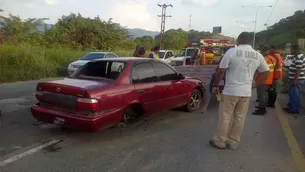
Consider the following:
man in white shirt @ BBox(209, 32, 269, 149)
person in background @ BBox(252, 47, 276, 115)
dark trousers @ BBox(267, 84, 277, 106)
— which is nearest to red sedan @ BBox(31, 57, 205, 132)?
man in white shirt @ BBox(209, 32, 269, 149)

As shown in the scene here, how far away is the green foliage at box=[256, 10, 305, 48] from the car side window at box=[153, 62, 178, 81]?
6408 cm

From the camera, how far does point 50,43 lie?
92.1 ft

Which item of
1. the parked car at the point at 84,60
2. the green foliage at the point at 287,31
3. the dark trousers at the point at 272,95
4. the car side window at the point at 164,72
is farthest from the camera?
the green foliage at the point at 287,31

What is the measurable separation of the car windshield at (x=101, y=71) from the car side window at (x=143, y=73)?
27 cm

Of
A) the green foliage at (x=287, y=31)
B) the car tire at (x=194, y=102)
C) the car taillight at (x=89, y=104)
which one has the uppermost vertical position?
the green foliage at (x=287, y=31)

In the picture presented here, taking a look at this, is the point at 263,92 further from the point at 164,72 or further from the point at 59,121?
the point at 59,121

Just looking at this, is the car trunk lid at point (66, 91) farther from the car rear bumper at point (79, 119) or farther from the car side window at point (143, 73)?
the car side window at point (143, 73)

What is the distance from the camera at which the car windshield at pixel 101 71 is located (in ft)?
17.1

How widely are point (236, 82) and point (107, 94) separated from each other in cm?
Result: 202

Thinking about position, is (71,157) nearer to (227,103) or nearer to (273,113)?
(227,103)

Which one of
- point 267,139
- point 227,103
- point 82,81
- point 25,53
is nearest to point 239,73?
point 227,103

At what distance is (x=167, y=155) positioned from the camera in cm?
420

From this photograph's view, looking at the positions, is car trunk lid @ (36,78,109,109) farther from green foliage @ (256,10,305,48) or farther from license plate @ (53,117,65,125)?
green foliage @ (256,10,305,48)

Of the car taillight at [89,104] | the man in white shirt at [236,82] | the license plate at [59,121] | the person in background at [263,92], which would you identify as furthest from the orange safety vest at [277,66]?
the license plate at [59,121]
